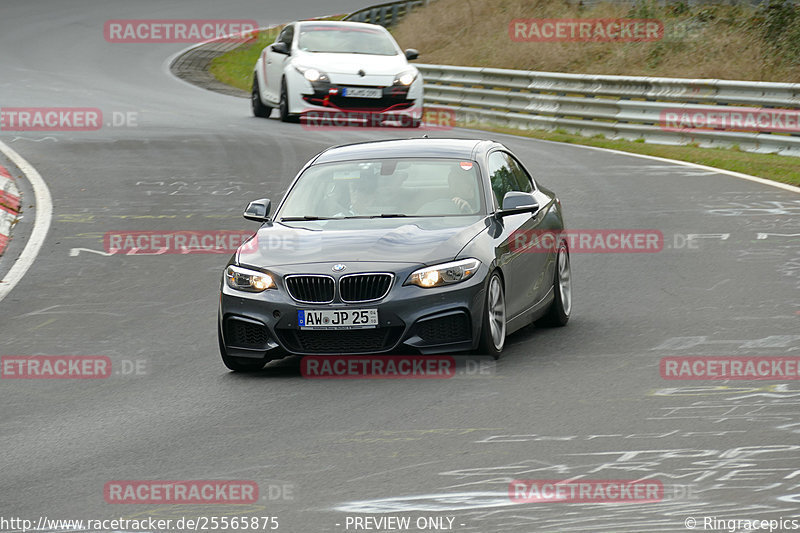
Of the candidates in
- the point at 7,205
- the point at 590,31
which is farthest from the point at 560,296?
the point at 590,31

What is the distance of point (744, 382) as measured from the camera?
28.5 ft

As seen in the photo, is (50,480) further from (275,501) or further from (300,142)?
(300,142)

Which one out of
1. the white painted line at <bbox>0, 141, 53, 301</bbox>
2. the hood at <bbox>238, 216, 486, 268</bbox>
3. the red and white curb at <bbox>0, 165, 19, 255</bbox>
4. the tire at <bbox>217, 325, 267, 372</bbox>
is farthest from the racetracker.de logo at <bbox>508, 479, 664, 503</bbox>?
the red and white curb at <bbox>0, 165, 19, 255</bbox>

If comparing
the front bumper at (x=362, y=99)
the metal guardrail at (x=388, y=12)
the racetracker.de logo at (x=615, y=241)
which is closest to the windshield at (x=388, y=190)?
the racetracker.de logo at (x=615, y=241)

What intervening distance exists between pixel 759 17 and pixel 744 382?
22877 mm

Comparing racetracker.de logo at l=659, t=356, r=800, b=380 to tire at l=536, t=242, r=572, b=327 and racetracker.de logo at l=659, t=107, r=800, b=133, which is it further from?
racetracker.de logo at l=659, t=107, r=800, b=133

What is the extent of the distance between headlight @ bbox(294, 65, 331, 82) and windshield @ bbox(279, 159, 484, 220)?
13948mm

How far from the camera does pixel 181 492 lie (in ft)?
21.7

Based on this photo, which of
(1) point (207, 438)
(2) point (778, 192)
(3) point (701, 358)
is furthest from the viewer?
(2) point (778, 192)

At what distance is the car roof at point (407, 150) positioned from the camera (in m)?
10.7

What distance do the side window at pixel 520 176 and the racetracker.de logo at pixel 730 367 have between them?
7.65 feet

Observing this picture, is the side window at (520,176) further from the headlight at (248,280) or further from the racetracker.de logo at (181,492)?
the racetracker.de logo at (181,492)

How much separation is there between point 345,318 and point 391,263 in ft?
1.52

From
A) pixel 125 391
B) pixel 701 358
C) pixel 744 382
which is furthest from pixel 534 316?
pixel 125 391
